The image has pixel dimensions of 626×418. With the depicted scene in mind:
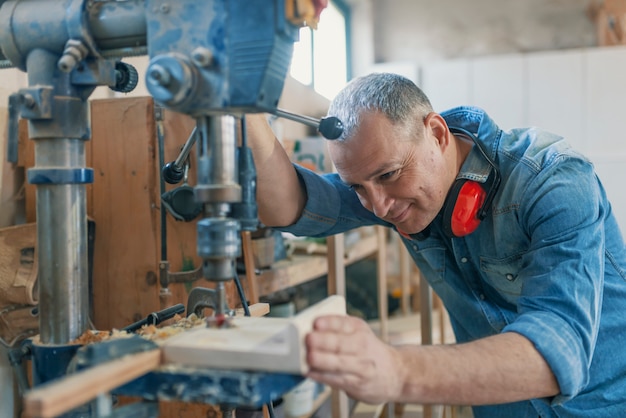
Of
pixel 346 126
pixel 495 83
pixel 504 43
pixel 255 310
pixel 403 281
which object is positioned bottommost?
pixel 403 281

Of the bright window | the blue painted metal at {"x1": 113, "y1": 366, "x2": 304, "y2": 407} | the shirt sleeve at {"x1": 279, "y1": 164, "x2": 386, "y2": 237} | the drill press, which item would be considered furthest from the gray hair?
the bright window

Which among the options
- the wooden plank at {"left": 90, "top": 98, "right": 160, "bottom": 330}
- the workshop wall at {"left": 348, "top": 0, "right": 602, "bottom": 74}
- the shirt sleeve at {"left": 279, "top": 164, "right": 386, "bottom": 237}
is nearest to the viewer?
the shirt sleeve at {"left": 279, "top": 164, "right": 386, "bottom": 237}

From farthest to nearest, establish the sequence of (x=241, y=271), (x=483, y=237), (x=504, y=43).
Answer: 1. (x=504, y=43)
2. (x=241, y=271)
3. (x=483, y=237)

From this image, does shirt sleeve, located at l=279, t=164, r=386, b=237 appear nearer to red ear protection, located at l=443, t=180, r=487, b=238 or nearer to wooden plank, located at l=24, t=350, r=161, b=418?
red ear protection, located at l=443, t=180, r=487, b=238

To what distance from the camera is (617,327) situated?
124cm

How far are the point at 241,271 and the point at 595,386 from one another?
96cm

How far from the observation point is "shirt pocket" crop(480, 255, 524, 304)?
123 cm

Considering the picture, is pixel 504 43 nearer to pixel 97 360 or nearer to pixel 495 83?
pixel 495 83

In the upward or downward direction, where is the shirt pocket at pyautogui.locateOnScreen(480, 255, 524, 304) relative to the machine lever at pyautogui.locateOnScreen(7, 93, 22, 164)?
downward

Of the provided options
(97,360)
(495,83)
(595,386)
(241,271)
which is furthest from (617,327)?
(495,83)

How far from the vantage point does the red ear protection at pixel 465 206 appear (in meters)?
1.22

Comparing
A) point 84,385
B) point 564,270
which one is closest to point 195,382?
point 84,385

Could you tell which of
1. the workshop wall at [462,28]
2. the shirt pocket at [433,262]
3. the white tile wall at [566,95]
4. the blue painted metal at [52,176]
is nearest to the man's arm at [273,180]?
the shirt pocket at [433,262]

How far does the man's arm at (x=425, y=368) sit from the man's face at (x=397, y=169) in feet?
1.53
